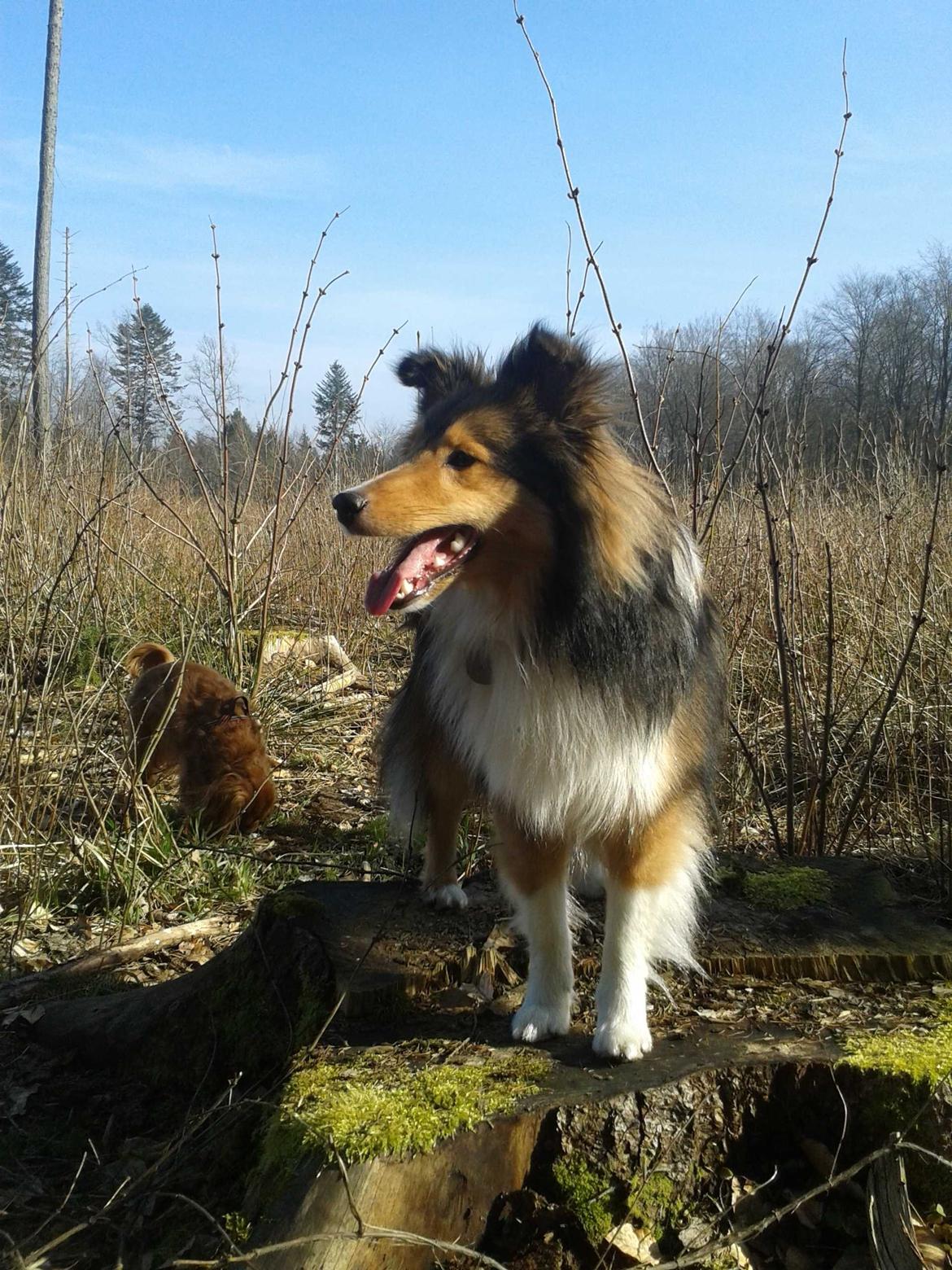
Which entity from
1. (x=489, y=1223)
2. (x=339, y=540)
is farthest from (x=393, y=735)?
(x=339, y=540)

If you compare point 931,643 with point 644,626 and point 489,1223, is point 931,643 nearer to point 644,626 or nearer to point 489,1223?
point 644,626

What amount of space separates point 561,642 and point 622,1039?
101cm

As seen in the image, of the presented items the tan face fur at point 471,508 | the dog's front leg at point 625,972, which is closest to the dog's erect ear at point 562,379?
the tan face fur at point 471,508

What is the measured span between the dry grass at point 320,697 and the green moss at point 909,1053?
1.26 metres

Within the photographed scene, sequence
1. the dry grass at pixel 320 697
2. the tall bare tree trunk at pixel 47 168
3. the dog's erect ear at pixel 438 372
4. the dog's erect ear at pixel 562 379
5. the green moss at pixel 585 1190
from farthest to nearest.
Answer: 1. the tall bare tree trunk at pixel 47 168
2. the dry grass at pixel 320 697
3. the dog's erect ear at pixel 438 372
4. the dog's erect ear at pixel 562 379
5. the green moss at pixel 585 1190

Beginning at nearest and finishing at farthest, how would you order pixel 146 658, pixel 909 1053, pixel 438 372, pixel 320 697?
pixel 909 1053, pixel 438 372, pixel 146 658, pixel 320 697

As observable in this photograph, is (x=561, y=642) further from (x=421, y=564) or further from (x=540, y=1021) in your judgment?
(x=540, y=1021)

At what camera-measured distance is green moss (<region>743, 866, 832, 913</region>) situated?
3.09 meters

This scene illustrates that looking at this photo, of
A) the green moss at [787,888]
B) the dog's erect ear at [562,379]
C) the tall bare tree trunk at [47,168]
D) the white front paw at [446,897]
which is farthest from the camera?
the tall bare tree trunk at [47,168]

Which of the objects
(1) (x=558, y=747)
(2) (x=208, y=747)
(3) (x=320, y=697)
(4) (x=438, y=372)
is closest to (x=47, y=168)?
(3) (x=320, y=697)

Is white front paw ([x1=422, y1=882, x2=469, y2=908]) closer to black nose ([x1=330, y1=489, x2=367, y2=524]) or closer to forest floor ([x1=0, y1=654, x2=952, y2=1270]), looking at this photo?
forest floor ([x1=0, y1=654, x2=952, y2=1270])

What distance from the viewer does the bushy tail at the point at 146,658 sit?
214 inches

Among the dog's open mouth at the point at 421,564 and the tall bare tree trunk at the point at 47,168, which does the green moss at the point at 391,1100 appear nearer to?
the dog's open mouth at the point at 421,564

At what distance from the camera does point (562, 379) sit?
101 inches
